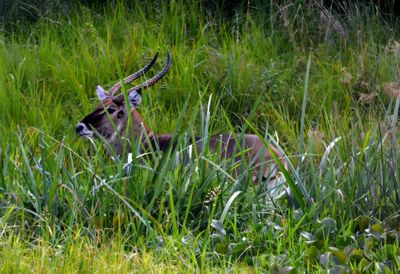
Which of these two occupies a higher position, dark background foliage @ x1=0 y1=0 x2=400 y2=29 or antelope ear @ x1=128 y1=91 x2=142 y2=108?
dark background foliage @ x1=0 y1=0 x2=400 y2=29

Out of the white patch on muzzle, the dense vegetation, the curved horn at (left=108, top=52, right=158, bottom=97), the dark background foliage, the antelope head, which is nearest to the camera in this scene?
the dense vegetation

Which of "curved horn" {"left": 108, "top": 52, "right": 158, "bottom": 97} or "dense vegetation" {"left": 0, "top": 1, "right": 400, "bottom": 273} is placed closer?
"dense vegetation" {"left": 0, "top": 1, "right": 400, "bottom": 273}

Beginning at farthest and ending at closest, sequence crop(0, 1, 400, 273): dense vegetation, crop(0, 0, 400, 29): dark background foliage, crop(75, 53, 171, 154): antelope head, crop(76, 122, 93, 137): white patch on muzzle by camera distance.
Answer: crop(0, 0, 400, 29): dark background foliage → crop(75, 53, 171, 154): antelope head → crop(76, 122, 93, 137): white patch on muzzle → crop(0, 1, 400, 273): dense vegetation

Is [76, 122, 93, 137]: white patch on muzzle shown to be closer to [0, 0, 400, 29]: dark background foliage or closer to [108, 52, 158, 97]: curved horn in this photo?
[108, 52, 158, 97]: curved horn

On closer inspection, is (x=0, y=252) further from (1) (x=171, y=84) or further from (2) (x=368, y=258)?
(1) (x=171, y=84)

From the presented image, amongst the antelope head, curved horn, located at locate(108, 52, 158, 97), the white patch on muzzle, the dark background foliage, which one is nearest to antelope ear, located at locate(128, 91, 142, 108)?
the antelope head

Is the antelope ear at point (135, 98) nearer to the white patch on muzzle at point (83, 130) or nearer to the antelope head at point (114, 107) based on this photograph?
the antelope head at point (114, 107)

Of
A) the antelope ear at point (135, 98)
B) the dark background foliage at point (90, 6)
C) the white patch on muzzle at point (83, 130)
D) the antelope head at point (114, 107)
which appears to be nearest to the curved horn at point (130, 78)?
the antelope head at point (114, 107)

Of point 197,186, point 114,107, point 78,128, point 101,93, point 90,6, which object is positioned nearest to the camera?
point 197,186

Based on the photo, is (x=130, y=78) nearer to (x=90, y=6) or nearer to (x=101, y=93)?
(x=101, y=93)

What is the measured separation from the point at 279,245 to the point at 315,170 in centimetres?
82

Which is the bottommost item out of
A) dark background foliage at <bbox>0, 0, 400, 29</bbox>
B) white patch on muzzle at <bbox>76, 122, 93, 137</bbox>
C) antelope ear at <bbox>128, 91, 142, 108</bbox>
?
white patch on muzzle at <bbox>76, 122, 93, 137</bbox>

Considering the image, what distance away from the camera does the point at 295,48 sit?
8.35 metres

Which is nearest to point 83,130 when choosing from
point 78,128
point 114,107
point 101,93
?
point 78,128
